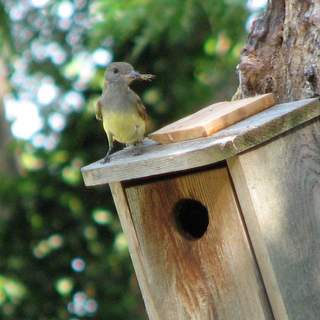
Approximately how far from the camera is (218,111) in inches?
137

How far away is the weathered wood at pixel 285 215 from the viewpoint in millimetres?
3156

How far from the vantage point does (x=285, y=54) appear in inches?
157

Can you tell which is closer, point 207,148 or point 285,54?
point 207,148

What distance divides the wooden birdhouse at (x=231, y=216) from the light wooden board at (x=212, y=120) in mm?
33

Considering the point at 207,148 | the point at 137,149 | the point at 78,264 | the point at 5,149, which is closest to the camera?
the point at 207,148

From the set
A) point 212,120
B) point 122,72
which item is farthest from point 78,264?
point 212,120

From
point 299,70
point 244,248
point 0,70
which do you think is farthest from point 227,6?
point 0,70

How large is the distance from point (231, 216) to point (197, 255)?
212 mm

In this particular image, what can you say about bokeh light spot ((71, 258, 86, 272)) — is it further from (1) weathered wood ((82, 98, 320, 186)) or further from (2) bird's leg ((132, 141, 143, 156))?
(1) weathered wood ((82, 98, 320, 186))

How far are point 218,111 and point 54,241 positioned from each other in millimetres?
4919

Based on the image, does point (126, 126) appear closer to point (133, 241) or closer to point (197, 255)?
point (133, 241)

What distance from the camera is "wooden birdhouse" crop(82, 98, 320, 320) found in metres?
3.15

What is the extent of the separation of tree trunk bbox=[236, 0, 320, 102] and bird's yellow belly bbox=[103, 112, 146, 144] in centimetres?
48

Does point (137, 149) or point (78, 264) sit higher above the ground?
point (137, 149)
